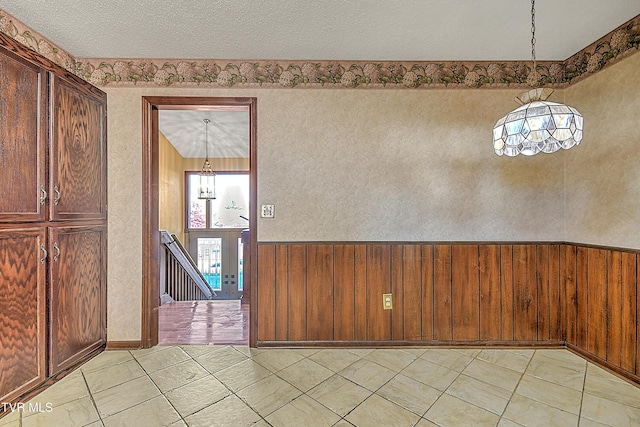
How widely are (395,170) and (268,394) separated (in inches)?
75.8

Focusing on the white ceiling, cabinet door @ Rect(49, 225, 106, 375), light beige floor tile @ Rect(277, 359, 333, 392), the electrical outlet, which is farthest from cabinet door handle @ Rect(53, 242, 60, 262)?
the electrical outlet

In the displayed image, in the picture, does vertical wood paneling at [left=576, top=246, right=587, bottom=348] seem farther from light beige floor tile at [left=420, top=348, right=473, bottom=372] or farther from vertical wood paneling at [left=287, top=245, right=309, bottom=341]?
vertical wood paneling at [left=287, top=245, right=309, bottom=341]

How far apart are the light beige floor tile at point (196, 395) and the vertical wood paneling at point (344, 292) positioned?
1.00 m

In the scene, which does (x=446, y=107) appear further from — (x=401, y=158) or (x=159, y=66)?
(x=159, y=66)

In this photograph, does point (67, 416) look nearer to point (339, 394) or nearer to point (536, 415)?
point (339, 394)

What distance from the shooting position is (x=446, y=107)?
2.56m

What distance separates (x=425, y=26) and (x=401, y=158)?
0.96 metres

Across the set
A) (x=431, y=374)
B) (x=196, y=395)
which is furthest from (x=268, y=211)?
(x=431, y=374)

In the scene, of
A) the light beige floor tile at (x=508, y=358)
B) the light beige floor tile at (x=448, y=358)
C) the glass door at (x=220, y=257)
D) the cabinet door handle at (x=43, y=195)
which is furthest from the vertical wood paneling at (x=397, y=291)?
the glass door at (x=220, y=257)

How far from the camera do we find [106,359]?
2.32 metres

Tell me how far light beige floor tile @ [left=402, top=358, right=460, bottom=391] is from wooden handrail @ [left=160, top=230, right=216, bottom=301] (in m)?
3.16

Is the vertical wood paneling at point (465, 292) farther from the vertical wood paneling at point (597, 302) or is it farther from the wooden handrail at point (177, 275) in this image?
the wooden handrail at point (177, 275)

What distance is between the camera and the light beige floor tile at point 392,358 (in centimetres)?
222

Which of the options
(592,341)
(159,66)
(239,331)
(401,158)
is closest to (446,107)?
(401,158)
